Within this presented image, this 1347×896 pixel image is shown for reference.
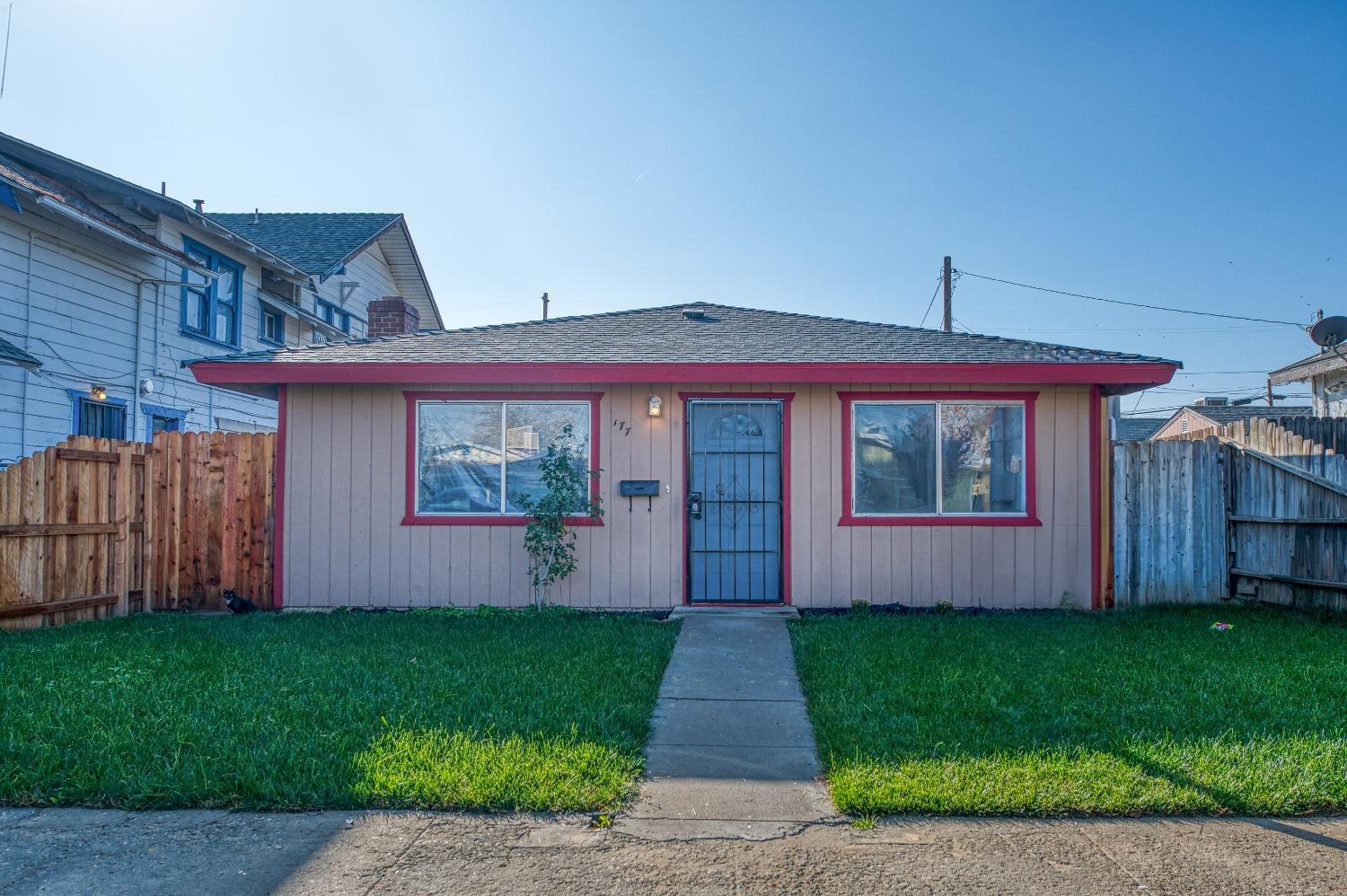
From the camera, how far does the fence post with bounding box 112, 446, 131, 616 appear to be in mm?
8234

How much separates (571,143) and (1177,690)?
9906mm

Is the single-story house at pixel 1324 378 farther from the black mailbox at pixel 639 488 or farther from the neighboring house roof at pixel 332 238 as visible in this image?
the neighboring house roof at pixel 332 238

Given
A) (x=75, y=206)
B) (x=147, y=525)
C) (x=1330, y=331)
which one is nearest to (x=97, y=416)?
(x=75, y=206)

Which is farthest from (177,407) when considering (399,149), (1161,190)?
(1161,190)

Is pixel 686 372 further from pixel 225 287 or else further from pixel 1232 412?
pixel 1232 412

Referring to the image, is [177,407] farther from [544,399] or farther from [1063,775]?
[1063,775]

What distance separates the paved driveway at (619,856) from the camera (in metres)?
2.89

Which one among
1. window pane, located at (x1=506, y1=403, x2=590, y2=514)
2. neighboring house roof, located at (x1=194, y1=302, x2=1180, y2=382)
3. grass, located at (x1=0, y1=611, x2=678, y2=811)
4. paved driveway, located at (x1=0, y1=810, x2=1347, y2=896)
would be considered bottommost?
paved driveway, located at (x1=0, y1=810, x2=1347, y2=896)

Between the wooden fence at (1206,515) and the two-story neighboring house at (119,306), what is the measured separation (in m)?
9.16

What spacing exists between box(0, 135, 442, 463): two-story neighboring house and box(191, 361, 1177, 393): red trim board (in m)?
3.58

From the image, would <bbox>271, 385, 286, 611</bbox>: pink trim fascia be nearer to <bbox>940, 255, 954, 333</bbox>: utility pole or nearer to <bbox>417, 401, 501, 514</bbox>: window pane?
<bbox>417, 401, 501, 514</bbox>: window pane

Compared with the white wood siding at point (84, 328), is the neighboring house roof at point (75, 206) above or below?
above

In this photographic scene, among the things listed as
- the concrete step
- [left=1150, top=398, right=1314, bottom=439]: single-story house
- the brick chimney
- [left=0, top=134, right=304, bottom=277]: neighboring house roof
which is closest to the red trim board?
the concrete step

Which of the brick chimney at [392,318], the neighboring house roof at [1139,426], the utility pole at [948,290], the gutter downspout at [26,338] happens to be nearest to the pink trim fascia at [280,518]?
the brick chimney at [392,318]
